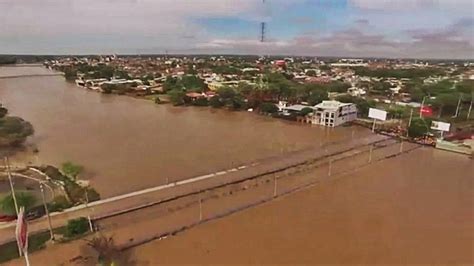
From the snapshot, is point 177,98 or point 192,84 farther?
point 192,84

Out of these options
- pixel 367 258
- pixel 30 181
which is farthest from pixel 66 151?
pixel 367 258

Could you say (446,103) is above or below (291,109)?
above

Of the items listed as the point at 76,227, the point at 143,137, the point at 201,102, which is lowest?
the point at 201,102

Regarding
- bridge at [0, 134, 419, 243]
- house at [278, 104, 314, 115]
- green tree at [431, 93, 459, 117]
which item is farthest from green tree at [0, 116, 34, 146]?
Result: green tree at [431, 93, 459, 117]

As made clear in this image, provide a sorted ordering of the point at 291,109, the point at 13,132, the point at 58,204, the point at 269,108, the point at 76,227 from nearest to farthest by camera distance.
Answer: the point at 76,227, the point at 58,204, the point at 13,132, the point at 291,109, the point at 269,108

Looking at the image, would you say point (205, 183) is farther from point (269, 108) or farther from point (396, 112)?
point (396, 112)

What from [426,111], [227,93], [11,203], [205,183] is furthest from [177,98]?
[11,203]

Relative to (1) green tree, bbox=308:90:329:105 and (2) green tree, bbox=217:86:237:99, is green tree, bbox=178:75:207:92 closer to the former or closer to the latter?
(2) green tree, bbox=217:86:237:99

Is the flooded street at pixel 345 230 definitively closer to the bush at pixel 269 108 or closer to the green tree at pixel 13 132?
the green tree at pixel 13 132
